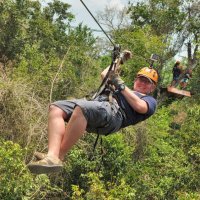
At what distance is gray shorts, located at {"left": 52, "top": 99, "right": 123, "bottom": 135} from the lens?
3508mm

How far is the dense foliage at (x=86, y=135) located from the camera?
34.1ft

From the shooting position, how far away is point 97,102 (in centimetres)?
363

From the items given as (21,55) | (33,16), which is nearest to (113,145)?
(21,55)

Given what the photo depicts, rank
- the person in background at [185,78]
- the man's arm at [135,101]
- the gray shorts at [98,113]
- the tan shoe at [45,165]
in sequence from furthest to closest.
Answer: the person in background at [185,78] → the man's arm at [135,101] → the gray shorts at [98,113] → the tan shoe at [45,165]

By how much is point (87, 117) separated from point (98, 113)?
0.10 metres

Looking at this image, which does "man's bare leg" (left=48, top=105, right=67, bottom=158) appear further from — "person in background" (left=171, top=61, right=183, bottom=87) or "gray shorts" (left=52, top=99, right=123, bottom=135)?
"person in background" (left=171, top=61, right=183, bottom=87)

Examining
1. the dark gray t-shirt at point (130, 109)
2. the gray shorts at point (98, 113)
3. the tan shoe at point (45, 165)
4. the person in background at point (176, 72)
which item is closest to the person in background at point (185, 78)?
the person in background at point (176, 72)

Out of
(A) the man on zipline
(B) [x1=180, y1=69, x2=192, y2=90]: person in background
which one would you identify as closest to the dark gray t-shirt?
(A) the man on zipline

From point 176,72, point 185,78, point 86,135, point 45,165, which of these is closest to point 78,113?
point 45,165

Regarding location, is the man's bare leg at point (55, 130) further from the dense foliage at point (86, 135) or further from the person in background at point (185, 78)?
the person in background at point (185, 78)

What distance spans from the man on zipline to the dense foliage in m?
5.70

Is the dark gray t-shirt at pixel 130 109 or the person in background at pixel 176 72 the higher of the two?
the person in background at pixel 176 72

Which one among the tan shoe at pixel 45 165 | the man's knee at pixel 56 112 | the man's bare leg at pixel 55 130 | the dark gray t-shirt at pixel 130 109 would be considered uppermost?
the dark gray t-shirt at pixel 130 109

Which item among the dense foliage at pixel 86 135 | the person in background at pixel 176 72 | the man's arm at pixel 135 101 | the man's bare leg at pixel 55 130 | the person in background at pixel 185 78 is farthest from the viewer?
the person in background at pixel 185 78
